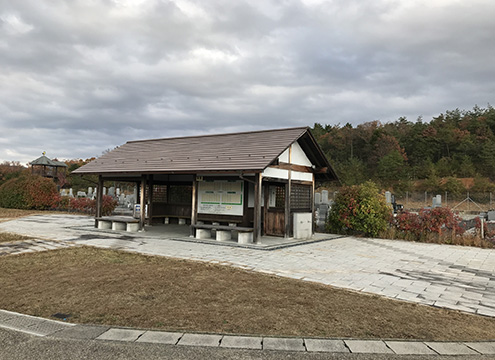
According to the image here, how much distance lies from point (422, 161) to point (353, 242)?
39.2m

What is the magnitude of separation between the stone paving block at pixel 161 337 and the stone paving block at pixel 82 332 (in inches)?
20.4

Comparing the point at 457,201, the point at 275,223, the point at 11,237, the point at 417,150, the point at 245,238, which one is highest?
the point at 417,150

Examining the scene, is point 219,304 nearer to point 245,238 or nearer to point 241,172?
point 241,172

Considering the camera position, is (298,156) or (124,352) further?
(298,156)

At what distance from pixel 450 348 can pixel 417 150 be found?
161 feet

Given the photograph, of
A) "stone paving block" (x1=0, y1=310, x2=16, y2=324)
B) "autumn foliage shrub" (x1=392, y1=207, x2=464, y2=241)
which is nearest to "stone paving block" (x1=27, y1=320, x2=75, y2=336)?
"stone paving block" (x1=0, y1=310, x2=16, y2=324)

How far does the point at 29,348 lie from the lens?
11.2 ft

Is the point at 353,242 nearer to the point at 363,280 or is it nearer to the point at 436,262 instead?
the point at 436,262

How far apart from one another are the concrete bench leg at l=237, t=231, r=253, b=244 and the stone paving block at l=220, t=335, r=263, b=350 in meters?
7.08

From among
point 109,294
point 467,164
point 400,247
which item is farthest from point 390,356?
point 467,164

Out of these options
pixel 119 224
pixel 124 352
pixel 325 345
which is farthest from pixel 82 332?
pixel 119 224

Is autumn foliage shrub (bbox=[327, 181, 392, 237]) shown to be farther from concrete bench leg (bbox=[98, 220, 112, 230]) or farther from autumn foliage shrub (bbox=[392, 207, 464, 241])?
concrete bench leg (bbox=[98, 220, 112, 230])

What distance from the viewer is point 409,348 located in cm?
359

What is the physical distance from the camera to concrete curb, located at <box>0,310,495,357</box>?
353 cm
